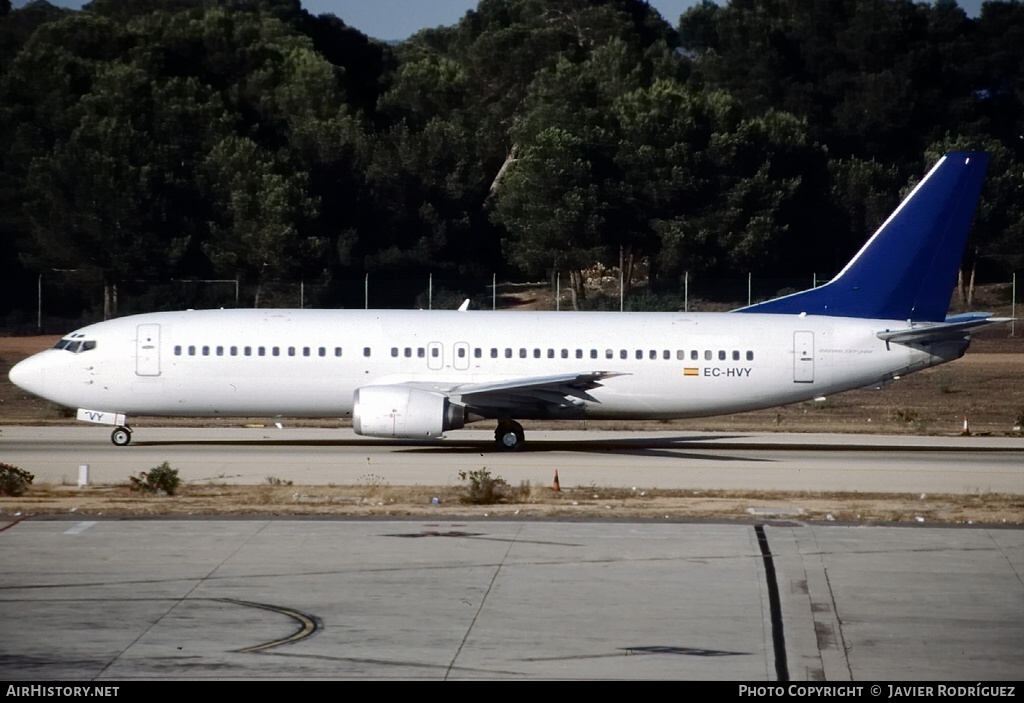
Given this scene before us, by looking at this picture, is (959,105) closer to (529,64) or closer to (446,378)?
(529,64)

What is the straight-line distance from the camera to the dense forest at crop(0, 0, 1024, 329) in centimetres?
7094

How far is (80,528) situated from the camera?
20.0 m

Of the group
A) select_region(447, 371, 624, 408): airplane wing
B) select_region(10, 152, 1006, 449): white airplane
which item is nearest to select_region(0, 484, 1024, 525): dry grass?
select_region(447, 371, 624, 408): airplane wing

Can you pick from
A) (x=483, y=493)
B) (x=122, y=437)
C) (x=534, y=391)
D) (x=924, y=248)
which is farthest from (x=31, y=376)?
(x=924, y=248)

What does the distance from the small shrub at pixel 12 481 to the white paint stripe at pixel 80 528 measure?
360 cm

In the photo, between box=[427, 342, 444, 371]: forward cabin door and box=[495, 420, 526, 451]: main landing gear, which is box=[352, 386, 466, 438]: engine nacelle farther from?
box=[495, 420, 526, 451]: main landing gear

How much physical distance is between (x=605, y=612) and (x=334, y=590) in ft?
10.4

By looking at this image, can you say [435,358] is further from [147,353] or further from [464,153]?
[464,153]

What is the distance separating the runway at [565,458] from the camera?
27094 millimetres

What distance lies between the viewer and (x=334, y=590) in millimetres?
16031

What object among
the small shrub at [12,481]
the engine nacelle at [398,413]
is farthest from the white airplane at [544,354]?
the small shrub at [12,481]

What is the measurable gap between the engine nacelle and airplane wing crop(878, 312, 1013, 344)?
10.9m

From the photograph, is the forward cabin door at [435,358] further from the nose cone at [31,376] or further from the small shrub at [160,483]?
the small shrub at [160,483]

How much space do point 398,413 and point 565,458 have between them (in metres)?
3.93
